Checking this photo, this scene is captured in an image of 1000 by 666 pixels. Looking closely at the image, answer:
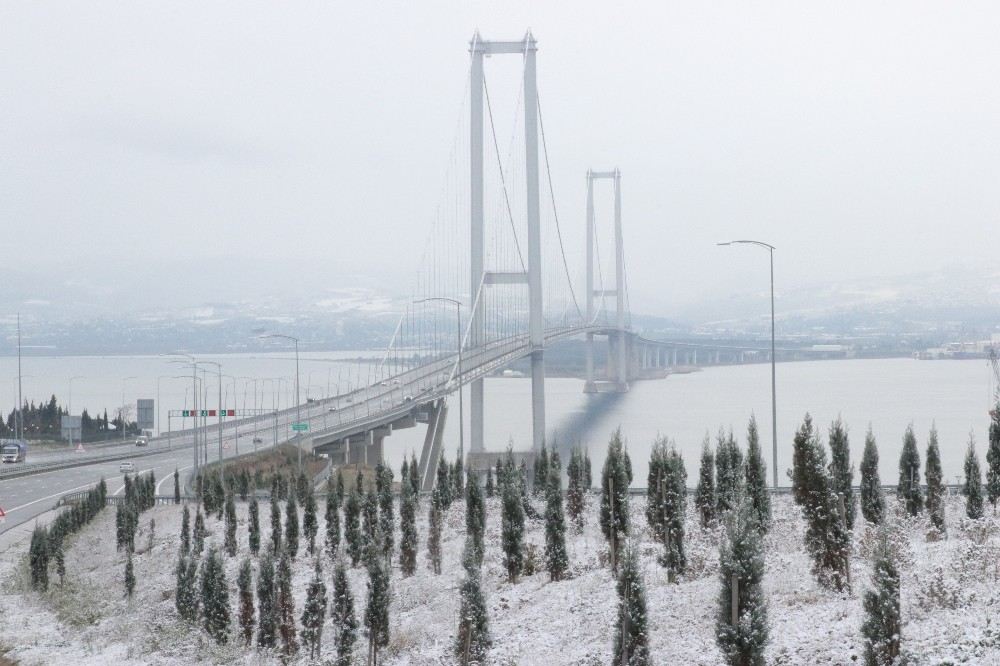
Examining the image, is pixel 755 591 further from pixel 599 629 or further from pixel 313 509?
pixel 313 509

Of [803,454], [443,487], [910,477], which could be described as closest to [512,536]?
[803,454]

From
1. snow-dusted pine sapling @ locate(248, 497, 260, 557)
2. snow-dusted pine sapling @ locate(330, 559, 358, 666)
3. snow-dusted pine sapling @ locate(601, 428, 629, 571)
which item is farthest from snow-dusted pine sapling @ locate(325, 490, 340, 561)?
snow-dusted pine sapling @ locate(330, 559, 358, 666)

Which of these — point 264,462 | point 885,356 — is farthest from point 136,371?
point 264,462

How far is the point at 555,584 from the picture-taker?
1700 centimetres

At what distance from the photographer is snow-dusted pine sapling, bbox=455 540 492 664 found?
14.0 m

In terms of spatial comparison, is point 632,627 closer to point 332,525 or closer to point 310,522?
point 332,525

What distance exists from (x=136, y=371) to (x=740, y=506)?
182634mm

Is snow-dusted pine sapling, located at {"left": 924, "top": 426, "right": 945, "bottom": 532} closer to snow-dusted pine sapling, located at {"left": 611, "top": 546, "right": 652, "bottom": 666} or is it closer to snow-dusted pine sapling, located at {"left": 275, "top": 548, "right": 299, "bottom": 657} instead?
snow-dusted pine sapling, located at {"left": 611, "top": 546, "right": 652, "bottom": 666}

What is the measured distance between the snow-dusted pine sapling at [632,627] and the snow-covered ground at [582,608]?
463 millimetres

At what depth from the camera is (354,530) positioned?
71.6ft

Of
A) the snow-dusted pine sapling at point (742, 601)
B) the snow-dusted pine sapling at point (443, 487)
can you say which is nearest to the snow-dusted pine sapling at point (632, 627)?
the snow-dusted pine sapling at point (742, 601)

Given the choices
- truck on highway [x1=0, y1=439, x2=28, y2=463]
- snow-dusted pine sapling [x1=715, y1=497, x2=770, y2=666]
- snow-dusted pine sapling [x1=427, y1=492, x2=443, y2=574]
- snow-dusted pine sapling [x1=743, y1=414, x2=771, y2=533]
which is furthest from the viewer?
truck on highway [x1=0, y1=439, x2=28, y2=463]

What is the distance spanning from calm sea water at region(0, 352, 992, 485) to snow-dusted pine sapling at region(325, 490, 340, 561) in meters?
10.9

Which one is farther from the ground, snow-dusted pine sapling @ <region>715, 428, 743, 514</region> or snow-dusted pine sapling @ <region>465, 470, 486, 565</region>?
snow-dusted pine sapling @ <region>715, 428, 743, 514</region>
